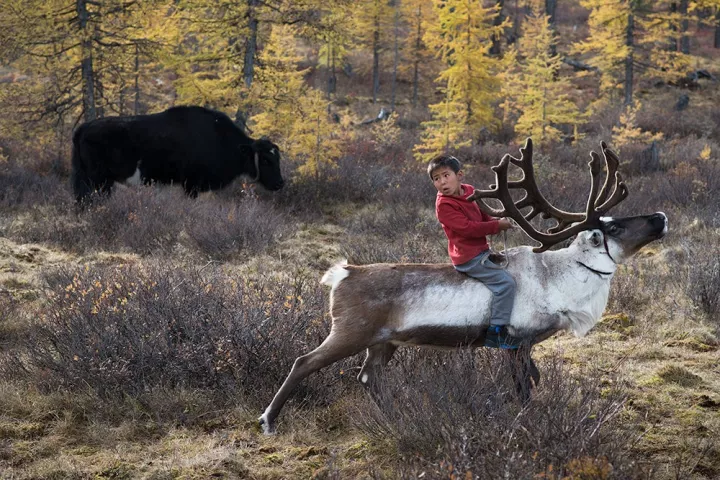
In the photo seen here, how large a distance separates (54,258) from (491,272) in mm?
6202

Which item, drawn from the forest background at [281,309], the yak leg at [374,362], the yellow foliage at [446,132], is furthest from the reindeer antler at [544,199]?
the yellow foliage at [446,132]

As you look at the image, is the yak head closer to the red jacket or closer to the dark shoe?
the red jacket

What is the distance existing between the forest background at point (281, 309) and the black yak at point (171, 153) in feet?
1.35

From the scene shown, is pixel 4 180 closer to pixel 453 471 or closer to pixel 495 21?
pixel 453 471

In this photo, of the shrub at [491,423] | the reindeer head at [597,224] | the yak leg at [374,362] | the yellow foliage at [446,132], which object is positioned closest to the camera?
the shrub at [491,423]

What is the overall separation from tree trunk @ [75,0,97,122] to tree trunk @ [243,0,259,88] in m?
2.88

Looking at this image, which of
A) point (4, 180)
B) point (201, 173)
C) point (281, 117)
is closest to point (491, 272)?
point (201, 173)

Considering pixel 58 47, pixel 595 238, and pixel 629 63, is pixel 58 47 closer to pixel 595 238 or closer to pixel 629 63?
pixel 595 238

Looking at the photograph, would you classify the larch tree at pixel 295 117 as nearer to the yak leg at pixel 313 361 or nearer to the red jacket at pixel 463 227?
the red jacket at pixel 463 227

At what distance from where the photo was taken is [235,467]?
3492 millimetres

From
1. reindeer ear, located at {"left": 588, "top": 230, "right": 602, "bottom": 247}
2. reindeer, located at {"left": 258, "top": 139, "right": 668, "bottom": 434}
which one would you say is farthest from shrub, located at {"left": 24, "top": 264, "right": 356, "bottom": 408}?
reindeer ear, located at {"left": 588, "top": 230, "right": 602, "bottom": 247}

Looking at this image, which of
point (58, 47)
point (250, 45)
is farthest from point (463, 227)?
point (58, 47)

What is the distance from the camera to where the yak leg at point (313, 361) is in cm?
371

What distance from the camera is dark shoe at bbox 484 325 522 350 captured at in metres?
3.71
